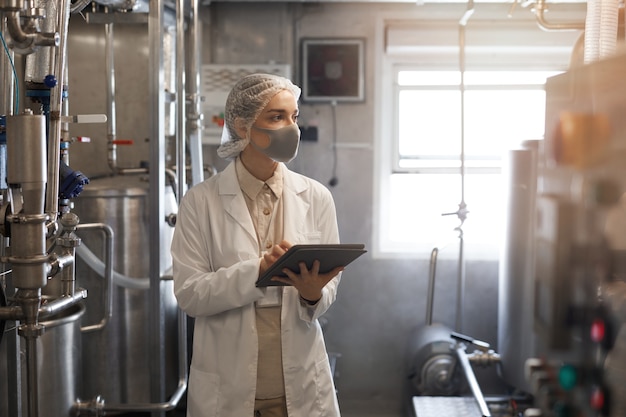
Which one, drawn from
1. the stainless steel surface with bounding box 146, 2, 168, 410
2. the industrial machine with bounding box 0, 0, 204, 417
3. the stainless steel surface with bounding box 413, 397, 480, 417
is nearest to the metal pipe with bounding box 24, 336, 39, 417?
the industrial machine with bounding box 0, 0, 204, 417

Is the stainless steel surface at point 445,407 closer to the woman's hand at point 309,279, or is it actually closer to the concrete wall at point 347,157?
the concrete wall at point 347,157

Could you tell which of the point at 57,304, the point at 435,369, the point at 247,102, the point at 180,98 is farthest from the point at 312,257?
the point at 435,369

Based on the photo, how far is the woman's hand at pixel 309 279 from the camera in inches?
59.2

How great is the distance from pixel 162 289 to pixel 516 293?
1366 mm

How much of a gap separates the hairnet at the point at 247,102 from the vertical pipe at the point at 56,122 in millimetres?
404

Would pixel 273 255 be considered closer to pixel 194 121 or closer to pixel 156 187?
pixel 156 187

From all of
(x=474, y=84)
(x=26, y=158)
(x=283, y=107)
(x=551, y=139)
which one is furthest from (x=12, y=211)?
(x=474, y=84)

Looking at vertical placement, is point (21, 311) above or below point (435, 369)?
above

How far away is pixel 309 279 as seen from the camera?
4.98ft

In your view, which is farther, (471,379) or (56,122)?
(471,379)

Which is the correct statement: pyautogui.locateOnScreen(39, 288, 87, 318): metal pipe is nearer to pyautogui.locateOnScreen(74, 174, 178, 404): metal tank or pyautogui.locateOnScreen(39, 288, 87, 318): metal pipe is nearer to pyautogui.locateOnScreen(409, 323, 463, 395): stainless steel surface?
pyautogui.locateOnScreen(74, 174, 178, 404): metal tank

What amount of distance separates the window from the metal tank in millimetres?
1290

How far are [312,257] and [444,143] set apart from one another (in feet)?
7.93

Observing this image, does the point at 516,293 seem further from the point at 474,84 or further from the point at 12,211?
the point at 12,211
